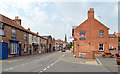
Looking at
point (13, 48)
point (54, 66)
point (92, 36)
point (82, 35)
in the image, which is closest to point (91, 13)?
point (92, 36)

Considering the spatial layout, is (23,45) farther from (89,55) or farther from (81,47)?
(89,55)

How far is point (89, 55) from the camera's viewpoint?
70.1ft

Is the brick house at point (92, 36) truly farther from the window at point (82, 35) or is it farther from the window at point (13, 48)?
the window at point (13, 48)

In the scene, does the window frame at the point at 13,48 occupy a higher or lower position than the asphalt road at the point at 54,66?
higher

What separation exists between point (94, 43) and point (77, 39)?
3857 mm

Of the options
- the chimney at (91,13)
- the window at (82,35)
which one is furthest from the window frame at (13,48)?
the chimney at (91,13)

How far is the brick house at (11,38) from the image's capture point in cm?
2092

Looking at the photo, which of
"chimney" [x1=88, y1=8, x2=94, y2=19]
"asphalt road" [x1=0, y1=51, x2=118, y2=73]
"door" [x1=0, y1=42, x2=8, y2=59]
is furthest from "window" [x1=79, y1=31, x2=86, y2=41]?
"door" [x1=0, y1=42, x2=8, y2=59]

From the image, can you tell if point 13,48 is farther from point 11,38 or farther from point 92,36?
point 92,36

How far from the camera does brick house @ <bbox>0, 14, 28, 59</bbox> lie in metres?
20.9

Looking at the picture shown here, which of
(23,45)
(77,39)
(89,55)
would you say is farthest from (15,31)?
(89,55)

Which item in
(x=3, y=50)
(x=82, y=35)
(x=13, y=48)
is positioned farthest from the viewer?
(x=82, y=35)

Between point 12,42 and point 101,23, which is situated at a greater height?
point 101,23

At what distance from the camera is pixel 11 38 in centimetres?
2344
